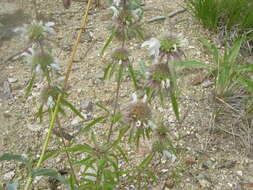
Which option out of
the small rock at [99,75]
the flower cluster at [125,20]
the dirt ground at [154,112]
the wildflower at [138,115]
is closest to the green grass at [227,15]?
the dirt ground at [154,112]

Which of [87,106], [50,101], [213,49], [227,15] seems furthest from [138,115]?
[227,15]

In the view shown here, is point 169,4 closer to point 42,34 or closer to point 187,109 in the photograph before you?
point 187,109

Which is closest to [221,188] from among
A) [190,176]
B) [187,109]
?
[190,176]

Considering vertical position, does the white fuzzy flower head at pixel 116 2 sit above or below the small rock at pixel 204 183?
above

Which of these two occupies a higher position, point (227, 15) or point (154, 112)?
point (227, 15)

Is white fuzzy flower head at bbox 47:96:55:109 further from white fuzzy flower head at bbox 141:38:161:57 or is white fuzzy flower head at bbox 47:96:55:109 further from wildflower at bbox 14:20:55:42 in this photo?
white fuzzy flower head at bbox 141:38:161:57

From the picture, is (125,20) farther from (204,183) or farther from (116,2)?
(204,183)

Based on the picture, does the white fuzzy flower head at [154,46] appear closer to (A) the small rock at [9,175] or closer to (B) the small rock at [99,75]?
(A) the small rock at [9,175]
